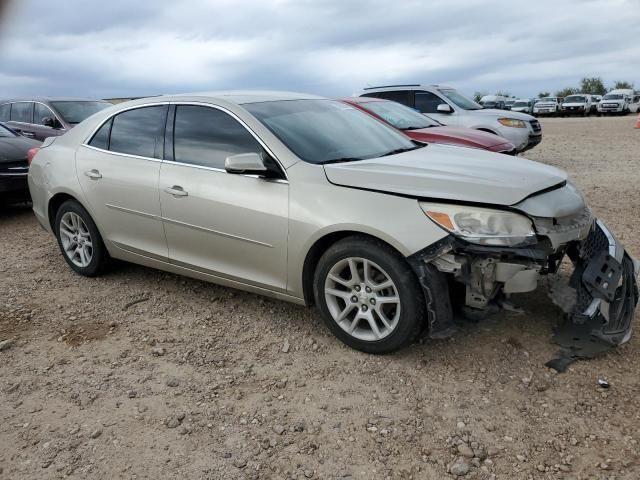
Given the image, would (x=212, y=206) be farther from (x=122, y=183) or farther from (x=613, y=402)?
(x=613, y=402)

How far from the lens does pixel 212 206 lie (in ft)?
12.8

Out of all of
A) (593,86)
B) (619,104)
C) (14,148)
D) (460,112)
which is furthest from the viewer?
(593,86)

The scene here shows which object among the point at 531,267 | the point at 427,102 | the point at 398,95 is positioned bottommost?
the point at 531,267

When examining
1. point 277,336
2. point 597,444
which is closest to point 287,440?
point 277,336

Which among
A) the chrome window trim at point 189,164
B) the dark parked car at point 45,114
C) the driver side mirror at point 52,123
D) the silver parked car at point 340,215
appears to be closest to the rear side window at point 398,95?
the dark parked car at point 45,114

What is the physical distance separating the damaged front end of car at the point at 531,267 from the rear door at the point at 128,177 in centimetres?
216

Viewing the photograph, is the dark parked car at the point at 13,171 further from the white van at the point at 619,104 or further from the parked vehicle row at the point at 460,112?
the white van at the point at 619,104

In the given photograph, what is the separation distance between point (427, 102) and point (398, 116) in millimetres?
3139

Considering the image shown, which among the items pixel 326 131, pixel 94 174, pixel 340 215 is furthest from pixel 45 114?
pixel 340 215

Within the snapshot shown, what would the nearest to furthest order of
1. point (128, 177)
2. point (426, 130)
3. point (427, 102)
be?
point (128, 177) < point (426, 130) < point (427, 102)

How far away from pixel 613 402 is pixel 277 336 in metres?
2.05

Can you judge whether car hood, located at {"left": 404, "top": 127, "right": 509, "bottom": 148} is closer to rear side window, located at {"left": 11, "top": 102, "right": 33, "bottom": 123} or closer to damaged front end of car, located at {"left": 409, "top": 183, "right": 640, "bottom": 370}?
damaged front end of car, located at {"left": 409, "top": 183, "right": 640, "bottom": 370}

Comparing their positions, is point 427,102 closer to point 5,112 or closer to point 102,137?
point 102,137

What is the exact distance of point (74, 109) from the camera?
34.0 ft
